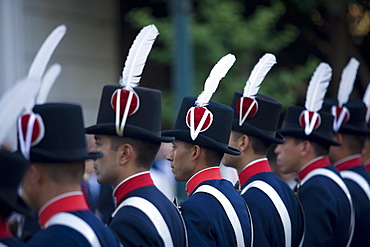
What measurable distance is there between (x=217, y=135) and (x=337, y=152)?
2.70m

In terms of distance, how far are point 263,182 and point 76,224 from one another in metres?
2.23

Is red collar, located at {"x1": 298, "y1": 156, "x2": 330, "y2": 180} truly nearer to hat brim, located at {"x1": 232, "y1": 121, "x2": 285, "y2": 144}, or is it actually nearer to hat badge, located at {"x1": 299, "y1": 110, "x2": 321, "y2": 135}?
hat badge, located at {"x1": 299, "y1": 110, "x2": 321, "y2": 135}

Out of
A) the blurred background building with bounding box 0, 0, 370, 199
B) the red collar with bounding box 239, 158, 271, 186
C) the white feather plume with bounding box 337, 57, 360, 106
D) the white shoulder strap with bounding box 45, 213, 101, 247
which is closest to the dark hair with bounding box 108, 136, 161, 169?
the white shoulder strap with bounding box 45, 213, 101, 247

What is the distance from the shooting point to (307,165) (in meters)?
6.35

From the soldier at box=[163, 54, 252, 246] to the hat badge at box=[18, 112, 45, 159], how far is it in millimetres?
1368

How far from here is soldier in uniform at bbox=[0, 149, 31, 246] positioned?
10.3 feet

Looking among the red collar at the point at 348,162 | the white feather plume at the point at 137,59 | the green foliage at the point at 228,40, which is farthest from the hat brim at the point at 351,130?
the green foliage at the point at 228,40

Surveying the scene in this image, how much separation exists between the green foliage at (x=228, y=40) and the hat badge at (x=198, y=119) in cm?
767

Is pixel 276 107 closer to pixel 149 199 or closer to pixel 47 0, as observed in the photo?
pixel 149 199

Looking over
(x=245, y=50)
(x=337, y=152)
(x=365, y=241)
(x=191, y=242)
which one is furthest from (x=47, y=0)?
(x=191, y=242)

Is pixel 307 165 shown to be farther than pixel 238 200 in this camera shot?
Yes

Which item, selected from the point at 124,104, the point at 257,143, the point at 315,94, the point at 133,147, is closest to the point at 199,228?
the point at 133,147

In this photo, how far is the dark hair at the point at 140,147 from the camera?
4.48 metres

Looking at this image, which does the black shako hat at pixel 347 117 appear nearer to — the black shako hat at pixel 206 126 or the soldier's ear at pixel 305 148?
the soldier's ear at pixel 305 148
